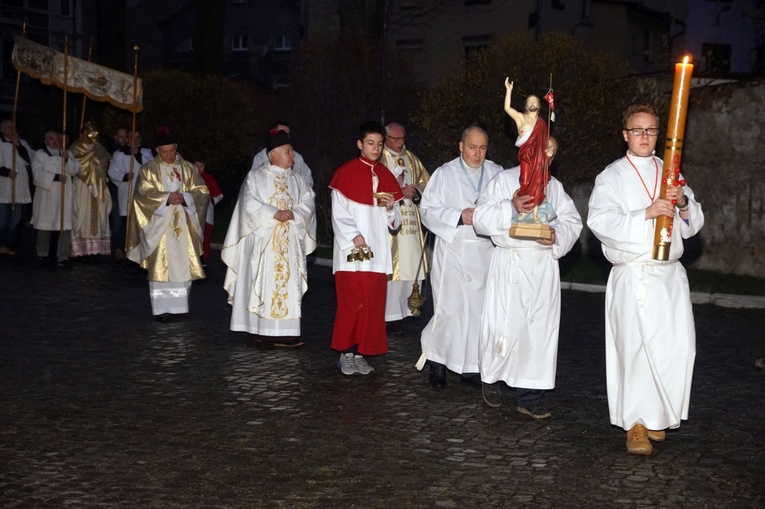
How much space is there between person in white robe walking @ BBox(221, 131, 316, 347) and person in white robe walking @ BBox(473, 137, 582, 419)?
316cm

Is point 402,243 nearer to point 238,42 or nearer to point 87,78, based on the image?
point 87,78

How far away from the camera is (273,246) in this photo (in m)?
10.6

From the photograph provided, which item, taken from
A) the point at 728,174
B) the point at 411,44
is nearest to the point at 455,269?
the point at 728,174

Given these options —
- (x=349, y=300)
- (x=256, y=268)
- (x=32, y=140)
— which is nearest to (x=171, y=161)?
(x=256, y=268)

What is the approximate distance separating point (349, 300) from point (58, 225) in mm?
10525

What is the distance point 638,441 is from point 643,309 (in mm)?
754

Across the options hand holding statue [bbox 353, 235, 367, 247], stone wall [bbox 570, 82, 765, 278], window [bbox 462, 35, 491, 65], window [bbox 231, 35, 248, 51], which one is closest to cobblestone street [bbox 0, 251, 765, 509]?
hand holding statue [bbox 353, 235, 367, 247]

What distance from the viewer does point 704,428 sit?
7492 mm

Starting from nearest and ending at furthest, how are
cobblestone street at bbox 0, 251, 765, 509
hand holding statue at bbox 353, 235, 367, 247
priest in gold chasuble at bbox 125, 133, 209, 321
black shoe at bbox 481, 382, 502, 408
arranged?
cobblestone street at bbox 0, 251, 765, 509 < black shoe at bbox 481, 382, 502, 408 < hand holding statue at bbox 353, 235, 367, 247 < priest in gold chasuble at bbox 125, 133, 209, 321

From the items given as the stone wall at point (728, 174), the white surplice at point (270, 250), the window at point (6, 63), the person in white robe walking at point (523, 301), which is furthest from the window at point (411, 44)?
the person in white robe walking at point (523, 301)

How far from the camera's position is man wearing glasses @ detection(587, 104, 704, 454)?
6.79 meters

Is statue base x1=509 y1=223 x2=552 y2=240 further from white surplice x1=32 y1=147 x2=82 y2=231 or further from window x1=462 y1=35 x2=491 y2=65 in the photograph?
window x1=462 y1=35 x2=491 y2=65

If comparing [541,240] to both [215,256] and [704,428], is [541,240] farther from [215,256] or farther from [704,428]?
[215,256]

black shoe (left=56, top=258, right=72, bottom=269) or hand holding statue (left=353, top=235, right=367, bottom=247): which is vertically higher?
hand holding statue (left=353, top=235, right=367, bottom=247)
